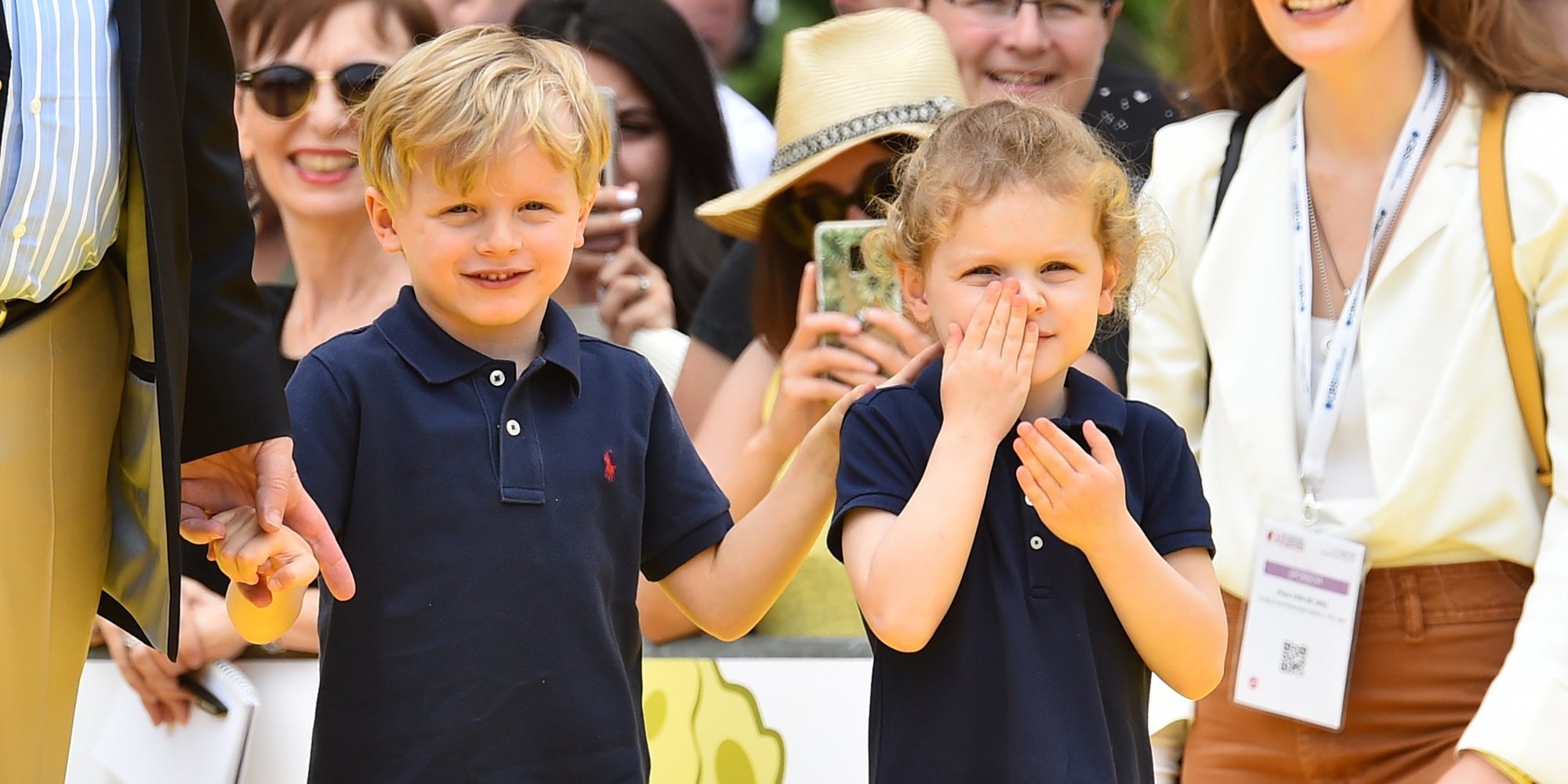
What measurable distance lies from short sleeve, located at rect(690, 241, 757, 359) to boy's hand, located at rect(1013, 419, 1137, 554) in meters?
1.57

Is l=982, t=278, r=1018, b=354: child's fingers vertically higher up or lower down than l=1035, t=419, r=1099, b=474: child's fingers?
higher up

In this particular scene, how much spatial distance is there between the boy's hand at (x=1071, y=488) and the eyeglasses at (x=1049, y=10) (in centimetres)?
181

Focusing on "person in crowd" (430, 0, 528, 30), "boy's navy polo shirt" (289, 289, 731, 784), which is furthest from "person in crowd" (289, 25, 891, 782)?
"person in crowd" (430, 0, 528, 30)

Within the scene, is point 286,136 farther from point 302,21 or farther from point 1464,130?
point 1464,130

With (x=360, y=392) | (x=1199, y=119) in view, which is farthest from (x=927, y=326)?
(x=1199, y=119)

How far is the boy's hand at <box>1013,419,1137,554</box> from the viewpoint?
1.93 meters

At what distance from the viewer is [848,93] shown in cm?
335

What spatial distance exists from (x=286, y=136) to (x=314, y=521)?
180 cm

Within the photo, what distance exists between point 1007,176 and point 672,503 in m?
0.58

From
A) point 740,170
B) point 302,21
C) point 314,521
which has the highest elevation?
point 302,21

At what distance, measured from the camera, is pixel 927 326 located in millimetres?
2355

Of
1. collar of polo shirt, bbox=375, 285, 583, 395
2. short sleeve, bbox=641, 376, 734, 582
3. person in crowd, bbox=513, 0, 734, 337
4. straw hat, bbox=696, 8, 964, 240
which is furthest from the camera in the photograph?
person in crowd, bbox=513, 0, 734, 337

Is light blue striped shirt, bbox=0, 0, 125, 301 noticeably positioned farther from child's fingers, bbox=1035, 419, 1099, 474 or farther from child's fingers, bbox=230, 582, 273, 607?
child's fingers, bbox=1035, 419, 1099, 474

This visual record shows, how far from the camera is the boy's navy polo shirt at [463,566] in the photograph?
206 cm
